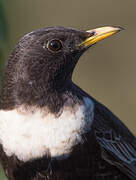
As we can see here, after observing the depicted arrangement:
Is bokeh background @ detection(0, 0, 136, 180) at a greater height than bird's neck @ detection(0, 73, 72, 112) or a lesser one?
lesser

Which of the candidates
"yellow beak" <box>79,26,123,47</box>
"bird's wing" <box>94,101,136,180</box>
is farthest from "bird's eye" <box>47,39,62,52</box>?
"bird's wing" <box>94,101,136,180</box>

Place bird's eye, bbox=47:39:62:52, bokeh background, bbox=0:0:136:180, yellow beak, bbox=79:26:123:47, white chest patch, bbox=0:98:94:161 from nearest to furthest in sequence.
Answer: white chest patch, bbox=0:98:94:161
bird's eye, bbox=47:39:62:52
yellow beak, bbox=79:26:123:47
bokeh background, bbox=0:0:136:180

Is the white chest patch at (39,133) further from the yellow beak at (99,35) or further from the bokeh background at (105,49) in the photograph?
the bokeh background at (105,49)

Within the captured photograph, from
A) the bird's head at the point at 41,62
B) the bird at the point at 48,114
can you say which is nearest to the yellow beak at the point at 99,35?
the bird at the point at 48,114

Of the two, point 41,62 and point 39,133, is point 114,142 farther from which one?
point 41,62

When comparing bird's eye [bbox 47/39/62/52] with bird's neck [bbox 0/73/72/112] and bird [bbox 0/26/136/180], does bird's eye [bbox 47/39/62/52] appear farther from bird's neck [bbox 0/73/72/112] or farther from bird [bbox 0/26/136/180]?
bird's neck [bbox 0/73/72/112]

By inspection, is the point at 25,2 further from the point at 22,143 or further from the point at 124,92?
the point at 22,143
